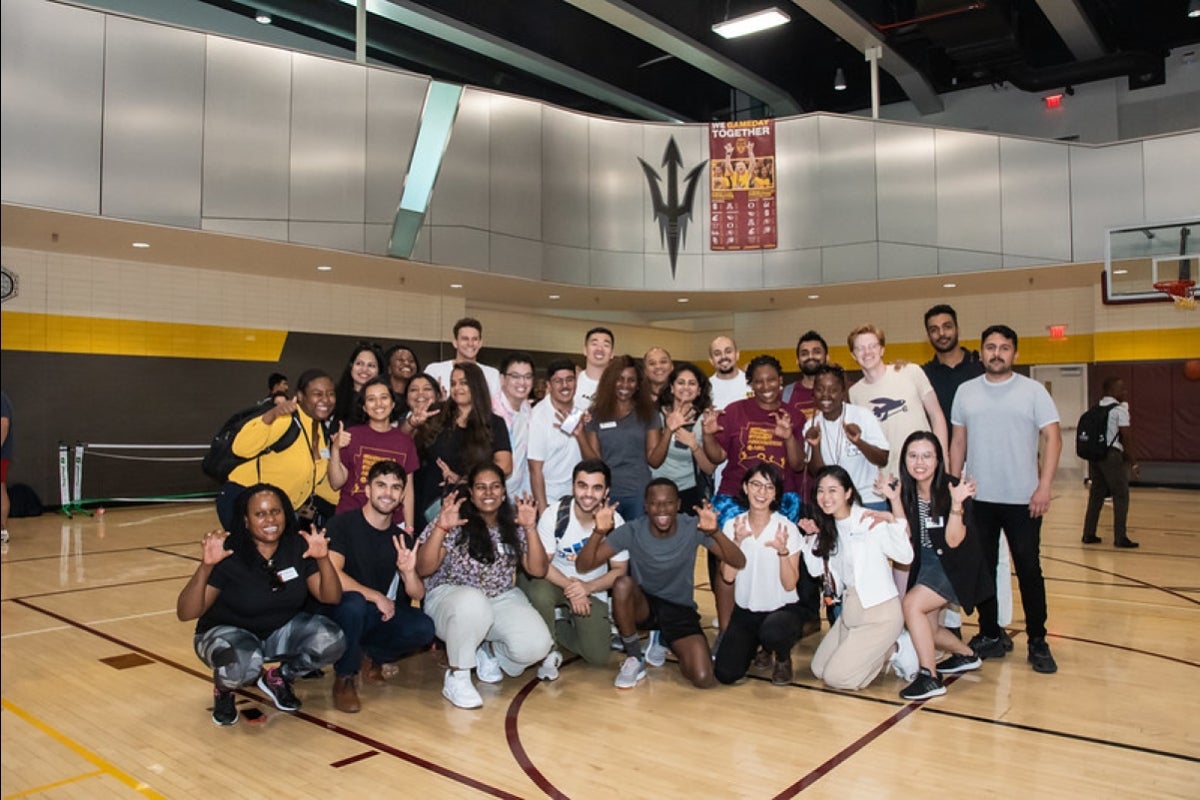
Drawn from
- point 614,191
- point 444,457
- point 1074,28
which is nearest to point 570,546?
point 444,457

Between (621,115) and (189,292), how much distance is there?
32.4 ft

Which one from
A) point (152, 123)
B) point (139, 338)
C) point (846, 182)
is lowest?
point (139, 338)

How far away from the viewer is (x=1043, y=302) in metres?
16.2

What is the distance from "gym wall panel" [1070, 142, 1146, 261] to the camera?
12672 mm

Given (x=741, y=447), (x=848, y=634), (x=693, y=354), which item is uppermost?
(x=693, y=354)

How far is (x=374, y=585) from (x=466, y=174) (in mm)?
9485

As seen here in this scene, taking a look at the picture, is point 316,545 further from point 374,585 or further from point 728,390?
point 728,390

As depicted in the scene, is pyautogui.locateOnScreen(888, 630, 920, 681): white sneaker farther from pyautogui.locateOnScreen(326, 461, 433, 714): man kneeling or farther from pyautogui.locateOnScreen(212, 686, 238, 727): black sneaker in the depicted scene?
pyautogui.locateOnScreen(212, 686, 238, 727): black sneaker

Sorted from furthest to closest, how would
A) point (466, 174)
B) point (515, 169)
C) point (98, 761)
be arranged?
1. point (515, 169)
2. point (466, 174)
3. point (98, 761)

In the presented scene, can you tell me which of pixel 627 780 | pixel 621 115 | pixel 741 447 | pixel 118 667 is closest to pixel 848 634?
pixel 741 447

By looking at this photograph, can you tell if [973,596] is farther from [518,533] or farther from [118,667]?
[118,667]

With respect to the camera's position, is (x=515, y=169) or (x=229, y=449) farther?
(x=515, y=169)

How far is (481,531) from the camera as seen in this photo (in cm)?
450

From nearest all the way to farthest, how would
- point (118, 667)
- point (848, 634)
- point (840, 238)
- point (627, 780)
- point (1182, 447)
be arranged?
point (627, 780)
point (848, 634)
point (118, 667)
point (840, 238)
point (1182, 447)
